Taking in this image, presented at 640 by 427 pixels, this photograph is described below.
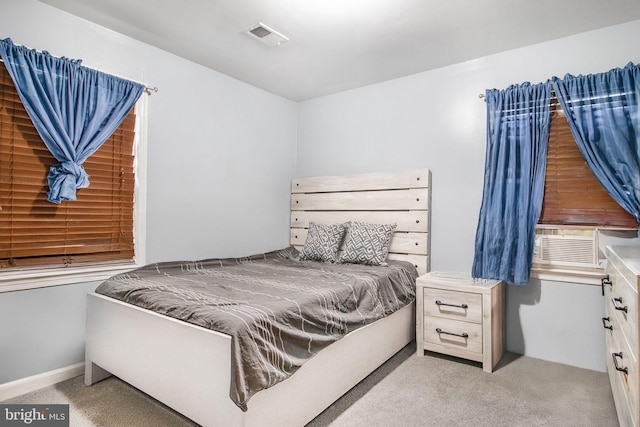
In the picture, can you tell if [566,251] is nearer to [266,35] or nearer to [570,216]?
[570,216]

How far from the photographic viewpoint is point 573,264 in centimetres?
257

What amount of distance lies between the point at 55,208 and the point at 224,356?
66.3 inches

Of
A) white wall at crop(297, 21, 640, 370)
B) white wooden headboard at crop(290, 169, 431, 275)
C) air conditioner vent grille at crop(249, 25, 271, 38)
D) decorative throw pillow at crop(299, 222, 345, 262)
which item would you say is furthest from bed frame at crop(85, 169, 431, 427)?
air conditioner vent grille at crop(249, 25, 271, 38)

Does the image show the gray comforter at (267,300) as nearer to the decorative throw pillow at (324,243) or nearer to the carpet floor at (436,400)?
the decorative throw pillow at (324,243)

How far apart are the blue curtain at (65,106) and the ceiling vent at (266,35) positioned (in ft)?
3.42

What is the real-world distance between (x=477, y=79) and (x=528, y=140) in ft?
→ 2.36

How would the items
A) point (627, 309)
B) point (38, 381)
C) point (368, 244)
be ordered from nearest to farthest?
point (627, 309) < point (38, 381) < point (368, 244)

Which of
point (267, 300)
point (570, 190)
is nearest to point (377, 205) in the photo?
point (570, 190)

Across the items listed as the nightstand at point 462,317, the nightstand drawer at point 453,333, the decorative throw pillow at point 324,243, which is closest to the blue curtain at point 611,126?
the nightstand at point 462,317

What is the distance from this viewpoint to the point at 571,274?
8.48 ft

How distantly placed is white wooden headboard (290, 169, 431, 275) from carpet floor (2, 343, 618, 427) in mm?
1001

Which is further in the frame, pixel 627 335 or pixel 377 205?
pixel 377 205

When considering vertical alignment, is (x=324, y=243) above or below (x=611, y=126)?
below

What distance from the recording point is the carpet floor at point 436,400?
1.88 metres
